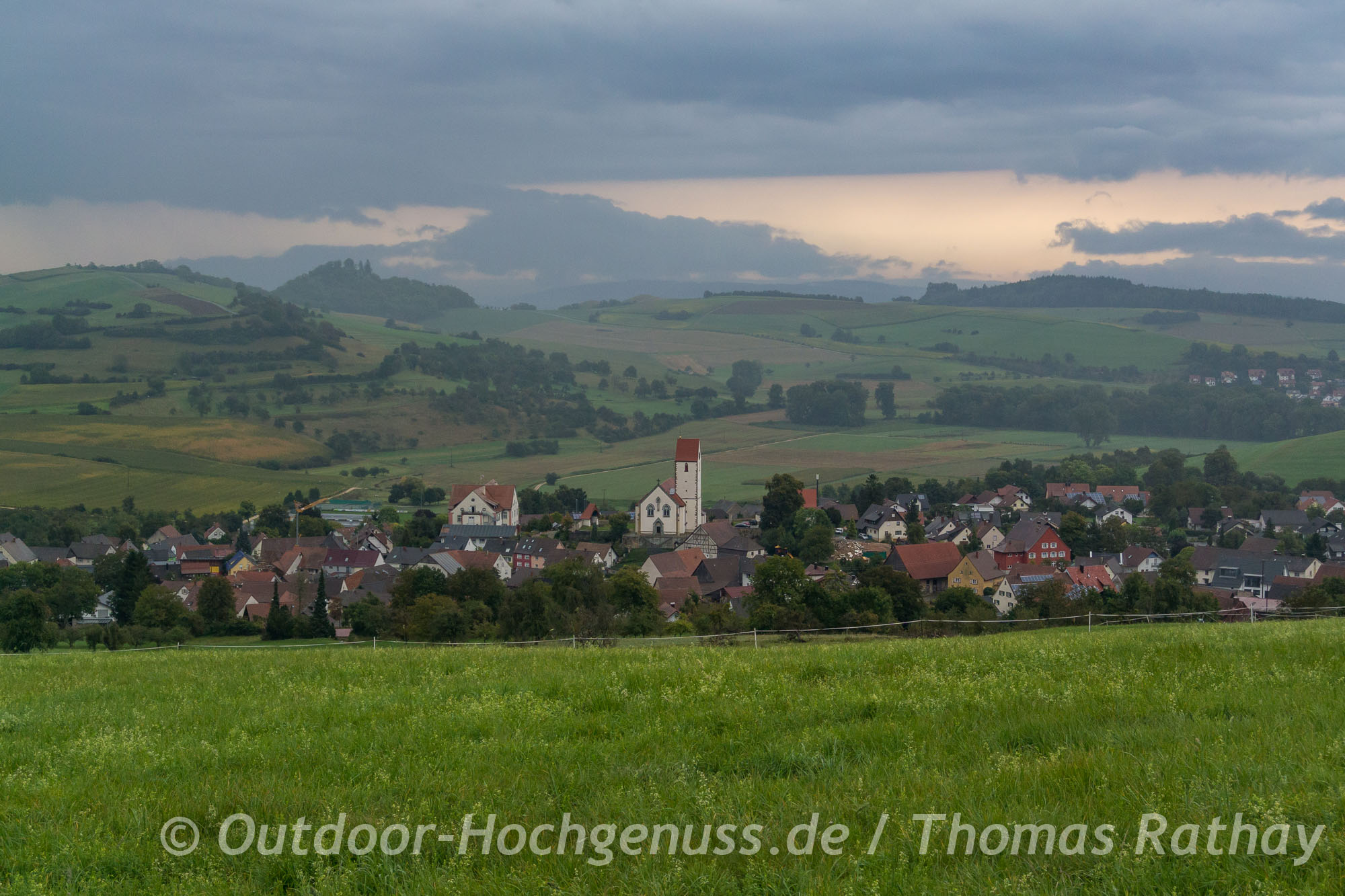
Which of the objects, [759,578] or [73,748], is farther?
[759,578]

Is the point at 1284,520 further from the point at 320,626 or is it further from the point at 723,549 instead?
the point at 320,626

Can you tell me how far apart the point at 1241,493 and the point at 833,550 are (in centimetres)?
6350

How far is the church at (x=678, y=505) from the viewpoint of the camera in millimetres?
122500

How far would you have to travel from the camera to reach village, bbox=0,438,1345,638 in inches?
3349

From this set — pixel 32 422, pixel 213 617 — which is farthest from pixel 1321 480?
pixel 32 422

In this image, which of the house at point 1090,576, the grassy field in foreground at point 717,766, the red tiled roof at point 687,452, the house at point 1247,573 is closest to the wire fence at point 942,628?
the grassy field in foreground at point 717,766

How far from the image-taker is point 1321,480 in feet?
472

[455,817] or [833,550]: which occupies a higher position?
[455,817]

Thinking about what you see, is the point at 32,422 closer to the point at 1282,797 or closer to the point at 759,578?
the point at 759,578

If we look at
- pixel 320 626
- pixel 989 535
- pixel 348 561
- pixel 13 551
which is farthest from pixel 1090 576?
pixel 13 551

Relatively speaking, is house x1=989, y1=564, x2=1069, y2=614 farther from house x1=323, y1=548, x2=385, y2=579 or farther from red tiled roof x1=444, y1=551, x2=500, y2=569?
house x1=323, y1=548, x2=385, y2=579

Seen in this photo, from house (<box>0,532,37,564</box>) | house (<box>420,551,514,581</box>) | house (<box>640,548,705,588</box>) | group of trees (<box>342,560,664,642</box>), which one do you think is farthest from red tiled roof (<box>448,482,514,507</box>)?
group of trees (<box>342,560,664,642</box>)

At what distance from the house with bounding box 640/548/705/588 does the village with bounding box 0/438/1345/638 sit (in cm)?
24

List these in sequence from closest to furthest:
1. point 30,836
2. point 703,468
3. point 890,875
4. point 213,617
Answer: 1. point 890,875
2. point 30,836
3. point 213,617
4. point 703,468
